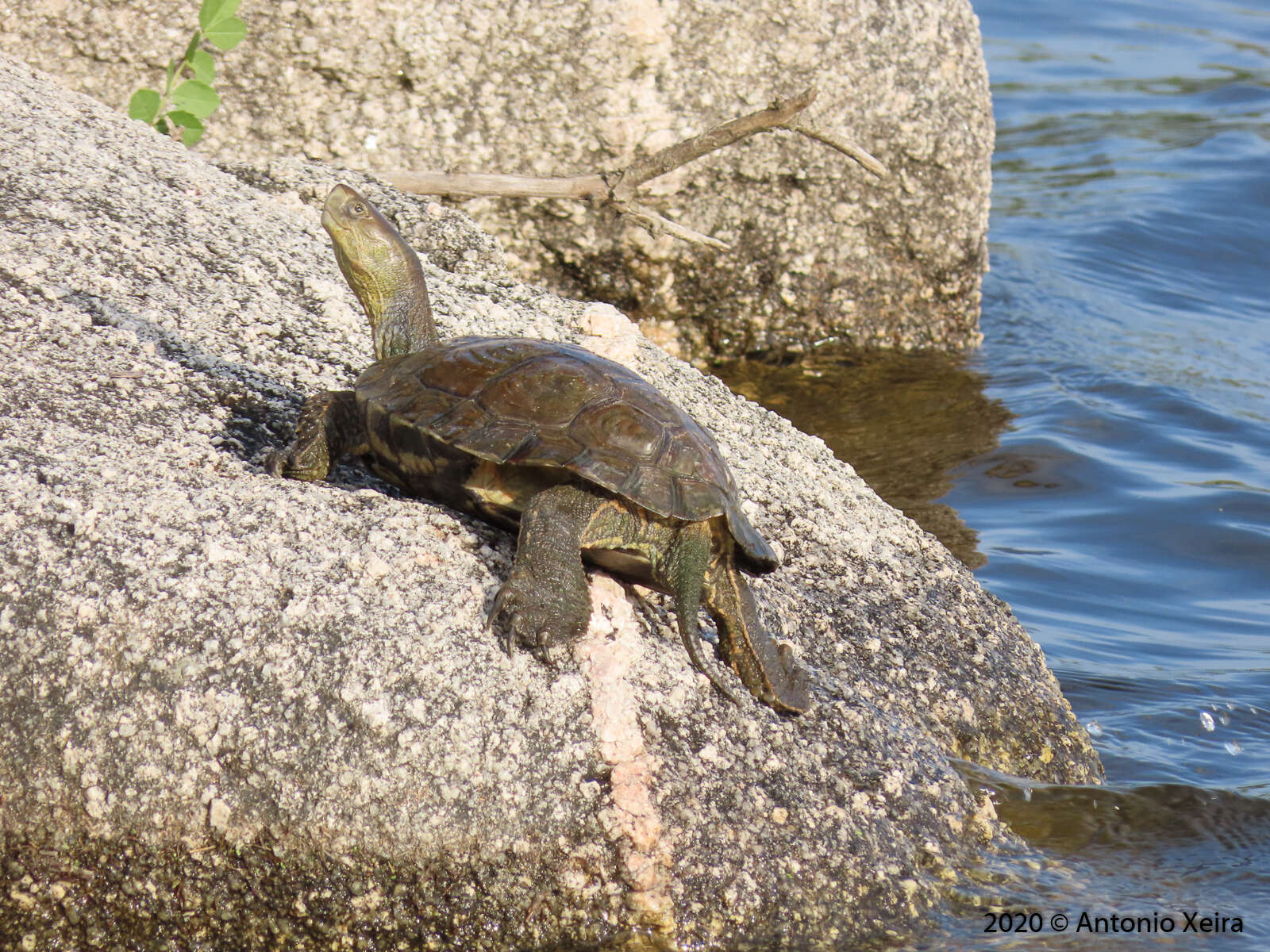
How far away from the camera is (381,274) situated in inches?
120

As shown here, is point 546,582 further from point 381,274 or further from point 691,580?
point 381,274

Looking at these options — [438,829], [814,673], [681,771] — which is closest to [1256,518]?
[814,673]

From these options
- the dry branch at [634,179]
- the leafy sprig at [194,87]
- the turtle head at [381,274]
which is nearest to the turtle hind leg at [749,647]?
the turtle head at [381,274]

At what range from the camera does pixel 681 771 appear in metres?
2.27

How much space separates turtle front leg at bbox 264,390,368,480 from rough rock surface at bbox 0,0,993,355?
2.38 meters

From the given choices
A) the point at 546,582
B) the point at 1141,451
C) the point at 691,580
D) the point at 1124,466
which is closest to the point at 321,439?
the point at 546,582

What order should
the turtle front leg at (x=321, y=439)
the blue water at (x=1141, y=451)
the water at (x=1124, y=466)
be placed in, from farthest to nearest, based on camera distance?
the blue water at (x=1141, y=451), the water at (x=1124, y=466), the turtle front leg at (x=321, y=439)

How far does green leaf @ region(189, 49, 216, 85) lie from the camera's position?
4.46m

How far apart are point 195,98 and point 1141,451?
13.9 ft

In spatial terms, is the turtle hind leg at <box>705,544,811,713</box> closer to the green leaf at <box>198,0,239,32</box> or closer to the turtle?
the turtle

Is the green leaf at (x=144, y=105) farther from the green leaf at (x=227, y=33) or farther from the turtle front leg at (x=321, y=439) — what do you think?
the turtle front leg at (x=321, y=439)

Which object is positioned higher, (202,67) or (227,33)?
(227,33)

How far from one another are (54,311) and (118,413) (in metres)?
0.41

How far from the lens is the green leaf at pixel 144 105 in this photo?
172 inches
